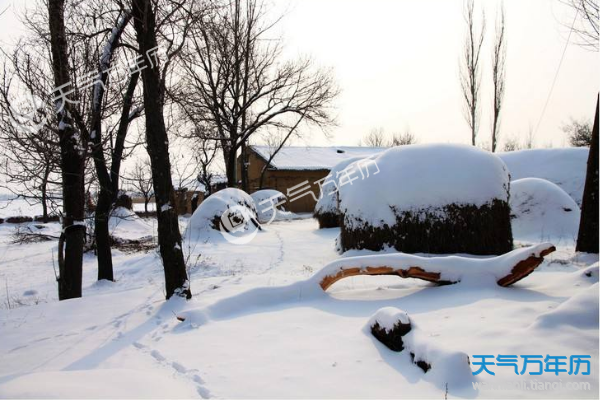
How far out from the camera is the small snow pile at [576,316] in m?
2.65

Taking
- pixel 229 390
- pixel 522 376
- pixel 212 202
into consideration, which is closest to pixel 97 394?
pixel 229 390

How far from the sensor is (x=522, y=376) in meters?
2.20

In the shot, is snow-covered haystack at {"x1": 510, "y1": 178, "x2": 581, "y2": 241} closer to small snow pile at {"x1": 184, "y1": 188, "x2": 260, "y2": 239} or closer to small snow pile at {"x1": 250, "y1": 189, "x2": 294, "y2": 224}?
small snow pile at {"x1": 184, "y1": 188, "x2": 260, "y2": 239}

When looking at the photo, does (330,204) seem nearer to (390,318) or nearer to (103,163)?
(103,163)

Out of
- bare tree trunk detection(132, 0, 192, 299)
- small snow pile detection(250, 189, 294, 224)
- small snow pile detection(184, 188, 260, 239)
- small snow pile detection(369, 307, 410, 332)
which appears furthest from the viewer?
small snow pile detection(250, 189, 294, 224)

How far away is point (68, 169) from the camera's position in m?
5.68

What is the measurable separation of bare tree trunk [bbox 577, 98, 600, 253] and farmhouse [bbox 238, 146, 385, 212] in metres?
22.1

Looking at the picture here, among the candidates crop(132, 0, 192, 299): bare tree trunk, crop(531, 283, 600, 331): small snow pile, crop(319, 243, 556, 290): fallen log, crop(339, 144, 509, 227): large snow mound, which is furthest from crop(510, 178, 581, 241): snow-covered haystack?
crop(132, 0, 192, 299): bare tree trunk

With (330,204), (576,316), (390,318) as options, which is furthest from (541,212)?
(390,318)

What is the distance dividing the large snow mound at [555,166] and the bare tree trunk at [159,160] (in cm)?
1072

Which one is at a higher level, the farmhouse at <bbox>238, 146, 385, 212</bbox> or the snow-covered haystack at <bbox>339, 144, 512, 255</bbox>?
the farmhouse at <bbox>238, 146, 385, 212</bbox>

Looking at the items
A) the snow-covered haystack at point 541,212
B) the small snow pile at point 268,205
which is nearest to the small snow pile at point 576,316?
the snow-covered haystack at point 541,212

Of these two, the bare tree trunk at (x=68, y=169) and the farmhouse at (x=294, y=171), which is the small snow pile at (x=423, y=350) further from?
the farmhouse at (x=294, y=171)

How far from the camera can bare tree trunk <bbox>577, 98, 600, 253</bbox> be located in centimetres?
595
